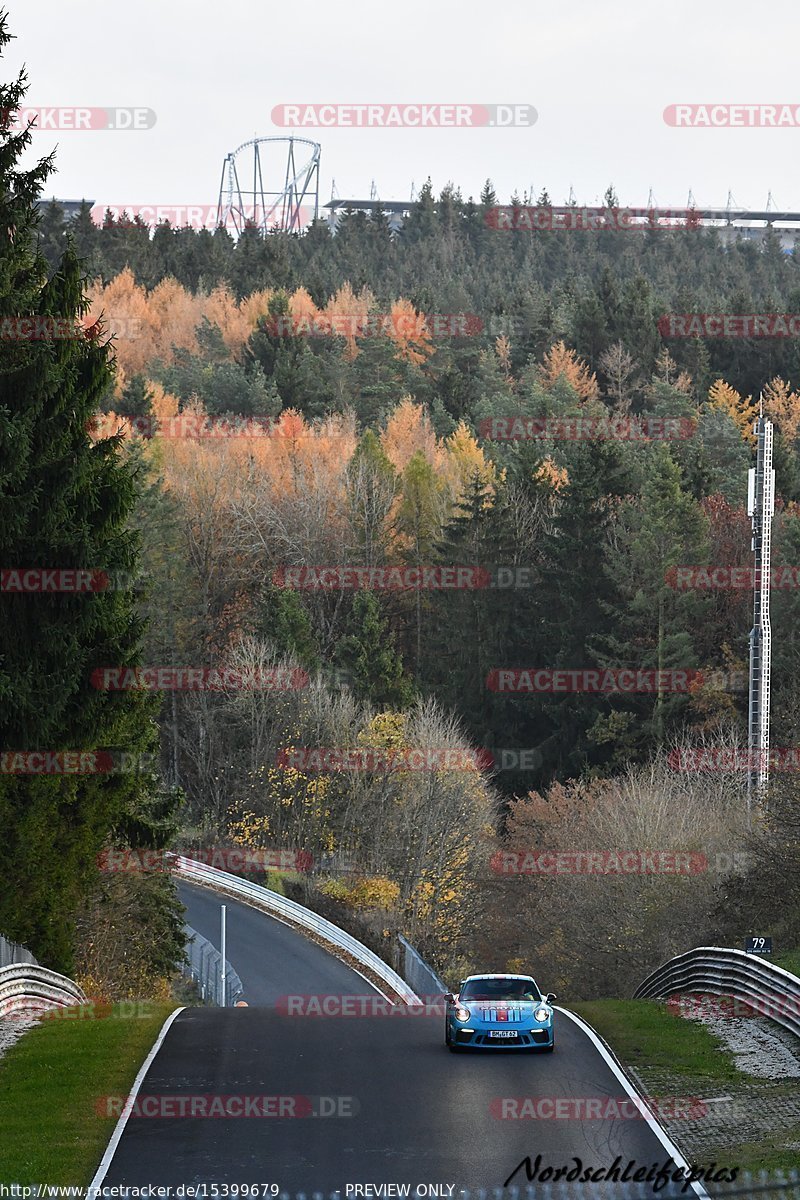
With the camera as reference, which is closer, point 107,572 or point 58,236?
point 107,572

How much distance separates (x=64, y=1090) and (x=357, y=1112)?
347 cm

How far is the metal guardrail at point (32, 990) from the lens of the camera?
23531mm

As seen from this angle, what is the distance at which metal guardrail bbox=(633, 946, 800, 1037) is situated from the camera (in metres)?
21.5

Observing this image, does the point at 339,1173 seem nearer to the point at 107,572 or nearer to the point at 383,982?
the point at 107,572

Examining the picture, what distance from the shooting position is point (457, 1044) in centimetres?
2120

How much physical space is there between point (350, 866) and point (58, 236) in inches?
2464

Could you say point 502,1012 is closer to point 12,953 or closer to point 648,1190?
point 648,1190

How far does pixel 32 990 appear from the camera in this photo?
989 inches

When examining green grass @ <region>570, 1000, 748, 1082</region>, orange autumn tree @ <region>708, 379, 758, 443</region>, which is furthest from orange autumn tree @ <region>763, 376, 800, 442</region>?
green grass @ <region>570, 1000, 748, 1082</region>

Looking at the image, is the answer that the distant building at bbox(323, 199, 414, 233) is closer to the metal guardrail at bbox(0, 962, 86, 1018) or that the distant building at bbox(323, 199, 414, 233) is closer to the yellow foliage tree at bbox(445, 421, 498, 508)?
the yellow foliage tree at bbox(445, 421, 498, 508)

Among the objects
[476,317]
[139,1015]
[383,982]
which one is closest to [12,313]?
[139,1015]

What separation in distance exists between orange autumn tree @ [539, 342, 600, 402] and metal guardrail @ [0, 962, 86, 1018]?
3163 inches

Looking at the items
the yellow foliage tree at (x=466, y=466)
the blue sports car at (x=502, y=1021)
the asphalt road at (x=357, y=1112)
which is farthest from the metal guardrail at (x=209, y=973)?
the yellow foliage tree at (x=466, y=466)

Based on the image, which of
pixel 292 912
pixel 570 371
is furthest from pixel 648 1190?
pixel 570 371
